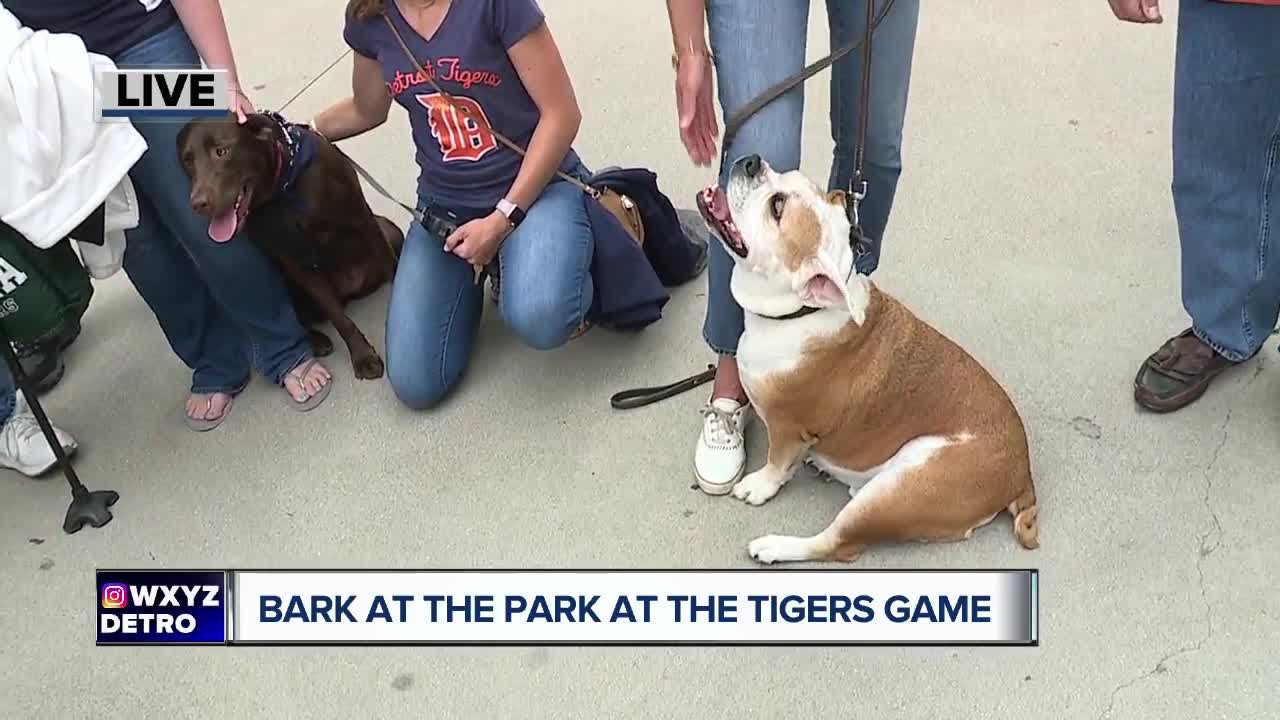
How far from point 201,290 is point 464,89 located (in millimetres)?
692

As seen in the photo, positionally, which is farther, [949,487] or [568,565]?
[568,565]

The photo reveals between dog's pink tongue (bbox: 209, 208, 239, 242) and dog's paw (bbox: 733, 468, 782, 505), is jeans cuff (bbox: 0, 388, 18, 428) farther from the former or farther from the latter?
dog's paw (bbox: 733, 468, 782, 505)

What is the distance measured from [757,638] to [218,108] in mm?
1309

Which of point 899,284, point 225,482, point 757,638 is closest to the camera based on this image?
point 757,638

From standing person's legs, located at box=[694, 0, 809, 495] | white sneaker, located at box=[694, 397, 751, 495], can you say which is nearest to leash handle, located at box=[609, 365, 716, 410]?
white sneaker, located at box=[694, 397, 751, 495]

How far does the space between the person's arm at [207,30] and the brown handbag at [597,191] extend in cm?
28

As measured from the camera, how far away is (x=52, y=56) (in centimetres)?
159

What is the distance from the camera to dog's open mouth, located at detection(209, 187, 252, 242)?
1.86m

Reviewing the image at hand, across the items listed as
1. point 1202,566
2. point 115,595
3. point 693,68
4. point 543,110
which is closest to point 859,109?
point 693,68

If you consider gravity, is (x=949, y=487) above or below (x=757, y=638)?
above

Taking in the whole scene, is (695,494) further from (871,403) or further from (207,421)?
(207,421)

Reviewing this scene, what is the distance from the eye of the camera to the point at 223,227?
6.14 feet

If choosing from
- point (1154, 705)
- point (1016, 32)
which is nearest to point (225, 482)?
point (1154, 705)

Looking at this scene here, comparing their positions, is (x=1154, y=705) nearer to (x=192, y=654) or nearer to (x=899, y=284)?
(x=899, y=284)
